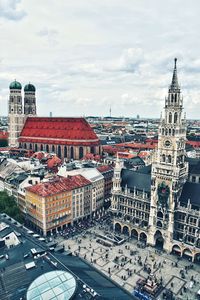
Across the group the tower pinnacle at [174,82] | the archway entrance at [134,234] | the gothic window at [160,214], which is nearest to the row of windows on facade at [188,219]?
the gothic window at [160,214]

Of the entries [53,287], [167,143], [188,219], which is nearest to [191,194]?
[188,219]

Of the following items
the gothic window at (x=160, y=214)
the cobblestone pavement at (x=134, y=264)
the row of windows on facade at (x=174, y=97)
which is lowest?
the cobblestone pavement at (x=134, y=264)

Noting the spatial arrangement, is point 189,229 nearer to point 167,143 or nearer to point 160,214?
point 160,214

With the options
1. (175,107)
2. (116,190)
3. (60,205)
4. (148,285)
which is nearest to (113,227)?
(116,190)

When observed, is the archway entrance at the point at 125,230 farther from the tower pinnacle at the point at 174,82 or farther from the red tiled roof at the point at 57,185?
the tower pinnacle at the point at 174,82

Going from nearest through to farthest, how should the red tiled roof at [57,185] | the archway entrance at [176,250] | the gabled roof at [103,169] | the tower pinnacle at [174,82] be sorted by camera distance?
1. the tower pinnacle at [174,82]
2. the archway entrance at [176,250]
3. the red tiled roof at [57,185]
4. the gabled roof at [103,169]

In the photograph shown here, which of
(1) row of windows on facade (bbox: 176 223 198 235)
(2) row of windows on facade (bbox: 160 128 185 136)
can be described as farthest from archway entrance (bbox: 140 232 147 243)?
(2) row of windows on facade (bbox: 160 128 185 136)

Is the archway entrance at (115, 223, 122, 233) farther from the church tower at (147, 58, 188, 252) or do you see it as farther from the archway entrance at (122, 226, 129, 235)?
the church tower at (147, 58, 188, 252)

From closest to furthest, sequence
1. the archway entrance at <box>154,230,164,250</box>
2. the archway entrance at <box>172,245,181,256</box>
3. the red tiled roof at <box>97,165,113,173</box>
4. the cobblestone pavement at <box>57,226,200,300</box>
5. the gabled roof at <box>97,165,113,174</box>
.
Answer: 1. the cobblestone pavement at <box>57,226,200,300</box>
2. the archway entrance at <box>172,245,181,256</box>
3. the archway entrance at <box>154,230,164,250</box>
4. the gabled roof at <box>97,165,113,174</box>
5. the red tiled roof at <box>97,165,113,173</box>
